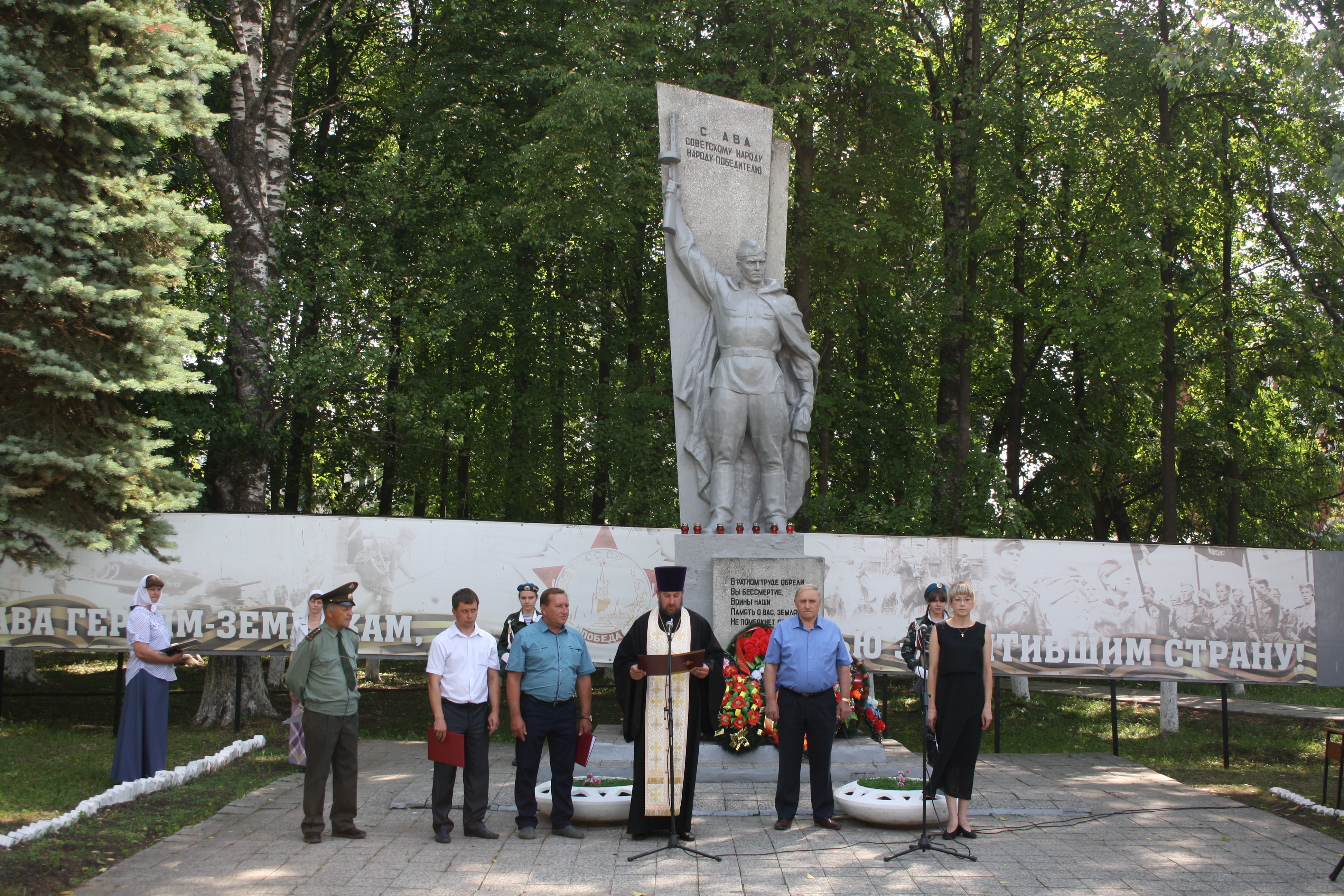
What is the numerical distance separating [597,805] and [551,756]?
51 centimetres

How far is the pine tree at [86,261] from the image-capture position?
795cm

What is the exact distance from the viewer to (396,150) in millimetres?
19031

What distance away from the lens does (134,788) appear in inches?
307

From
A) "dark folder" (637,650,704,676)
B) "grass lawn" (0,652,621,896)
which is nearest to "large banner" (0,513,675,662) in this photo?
"grass lawn" (0,652,621,896)

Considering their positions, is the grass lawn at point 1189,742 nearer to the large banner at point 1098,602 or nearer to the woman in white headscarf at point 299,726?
the large banner at point 1098,602

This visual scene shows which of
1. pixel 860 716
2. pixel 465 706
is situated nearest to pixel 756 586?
pixel 860 716

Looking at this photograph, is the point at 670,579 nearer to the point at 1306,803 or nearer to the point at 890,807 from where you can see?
the point at 890,807

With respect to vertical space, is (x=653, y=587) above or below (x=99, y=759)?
above

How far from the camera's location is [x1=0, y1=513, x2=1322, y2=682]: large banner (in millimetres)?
11141

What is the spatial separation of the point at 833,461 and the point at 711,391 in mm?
11432

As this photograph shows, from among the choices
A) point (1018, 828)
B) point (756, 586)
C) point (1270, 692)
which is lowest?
point (1270, 692)

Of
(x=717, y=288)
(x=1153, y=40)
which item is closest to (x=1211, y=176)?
(x=1153, y=40)

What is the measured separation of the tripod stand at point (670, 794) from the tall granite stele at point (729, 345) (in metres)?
2.89

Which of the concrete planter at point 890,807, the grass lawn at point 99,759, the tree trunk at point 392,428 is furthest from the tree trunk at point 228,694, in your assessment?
the concrete planter at point 890,807
